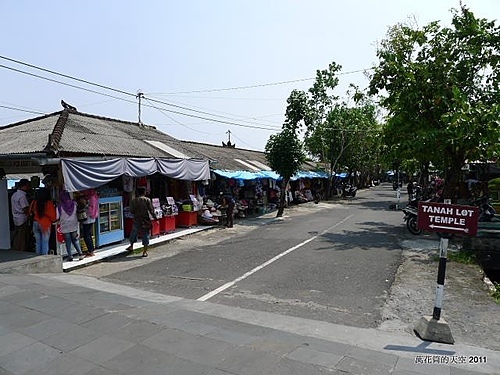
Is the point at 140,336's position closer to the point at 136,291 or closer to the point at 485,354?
the point at 136,291

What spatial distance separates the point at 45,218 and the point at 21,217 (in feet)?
2.34

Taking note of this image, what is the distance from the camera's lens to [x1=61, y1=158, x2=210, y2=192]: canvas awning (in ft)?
29.2

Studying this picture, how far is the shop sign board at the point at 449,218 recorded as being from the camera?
4.83 metres

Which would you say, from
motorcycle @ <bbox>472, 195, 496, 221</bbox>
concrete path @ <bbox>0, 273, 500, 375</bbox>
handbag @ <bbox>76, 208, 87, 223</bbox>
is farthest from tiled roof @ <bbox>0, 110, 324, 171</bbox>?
motorcycle @ <bbox>472, 195, 496, 221</bbox>

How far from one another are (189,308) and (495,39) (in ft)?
45.2

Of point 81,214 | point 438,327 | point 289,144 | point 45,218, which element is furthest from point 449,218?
point 289,144

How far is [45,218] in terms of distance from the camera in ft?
29.4

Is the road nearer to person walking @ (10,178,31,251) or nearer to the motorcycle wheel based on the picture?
the motorcycle wheel

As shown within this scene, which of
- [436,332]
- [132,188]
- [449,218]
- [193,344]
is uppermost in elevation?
[132,188]

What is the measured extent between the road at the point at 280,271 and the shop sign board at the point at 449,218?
1.64 meters

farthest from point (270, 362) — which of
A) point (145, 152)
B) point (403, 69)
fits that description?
point (403, 69)

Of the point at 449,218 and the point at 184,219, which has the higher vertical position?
the point at 449,218

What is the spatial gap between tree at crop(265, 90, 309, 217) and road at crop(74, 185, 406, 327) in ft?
18.6

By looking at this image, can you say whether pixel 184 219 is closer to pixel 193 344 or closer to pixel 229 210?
pixel 229 210
